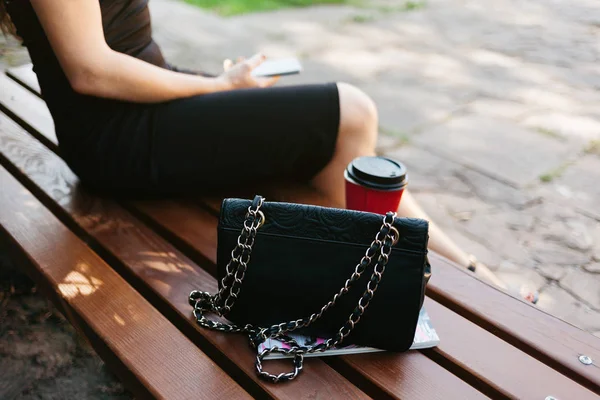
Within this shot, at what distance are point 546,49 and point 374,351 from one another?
3.54m

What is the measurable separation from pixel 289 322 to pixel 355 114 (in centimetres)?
68

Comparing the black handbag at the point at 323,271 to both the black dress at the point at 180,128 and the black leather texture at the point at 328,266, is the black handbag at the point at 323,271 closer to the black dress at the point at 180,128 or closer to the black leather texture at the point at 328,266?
the black leather texture at the point at 328,266

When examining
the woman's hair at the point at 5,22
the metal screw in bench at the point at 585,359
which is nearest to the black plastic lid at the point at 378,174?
the metal screw in bench at the point at 585,359

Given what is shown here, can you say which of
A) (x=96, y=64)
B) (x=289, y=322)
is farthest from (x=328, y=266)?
(x=96, y=64)

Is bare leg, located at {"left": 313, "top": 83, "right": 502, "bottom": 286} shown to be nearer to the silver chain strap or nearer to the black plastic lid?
the black plastic lid

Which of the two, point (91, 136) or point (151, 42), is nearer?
point (91, 136)

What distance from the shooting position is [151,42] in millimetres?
1793

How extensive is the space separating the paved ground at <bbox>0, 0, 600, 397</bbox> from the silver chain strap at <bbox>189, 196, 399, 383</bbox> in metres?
0.86

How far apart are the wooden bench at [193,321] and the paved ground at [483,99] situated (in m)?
0.48

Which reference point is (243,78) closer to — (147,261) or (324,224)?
(147,261)

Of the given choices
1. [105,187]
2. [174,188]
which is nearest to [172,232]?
[174,188]

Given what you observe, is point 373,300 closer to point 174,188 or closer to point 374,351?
point 374,351

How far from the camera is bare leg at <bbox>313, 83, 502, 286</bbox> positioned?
1.67 meters

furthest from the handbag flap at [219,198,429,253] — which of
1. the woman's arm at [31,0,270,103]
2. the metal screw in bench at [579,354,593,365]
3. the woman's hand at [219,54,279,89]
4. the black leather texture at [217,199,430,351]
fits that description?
the woman's hand at [219,54,279,89]
